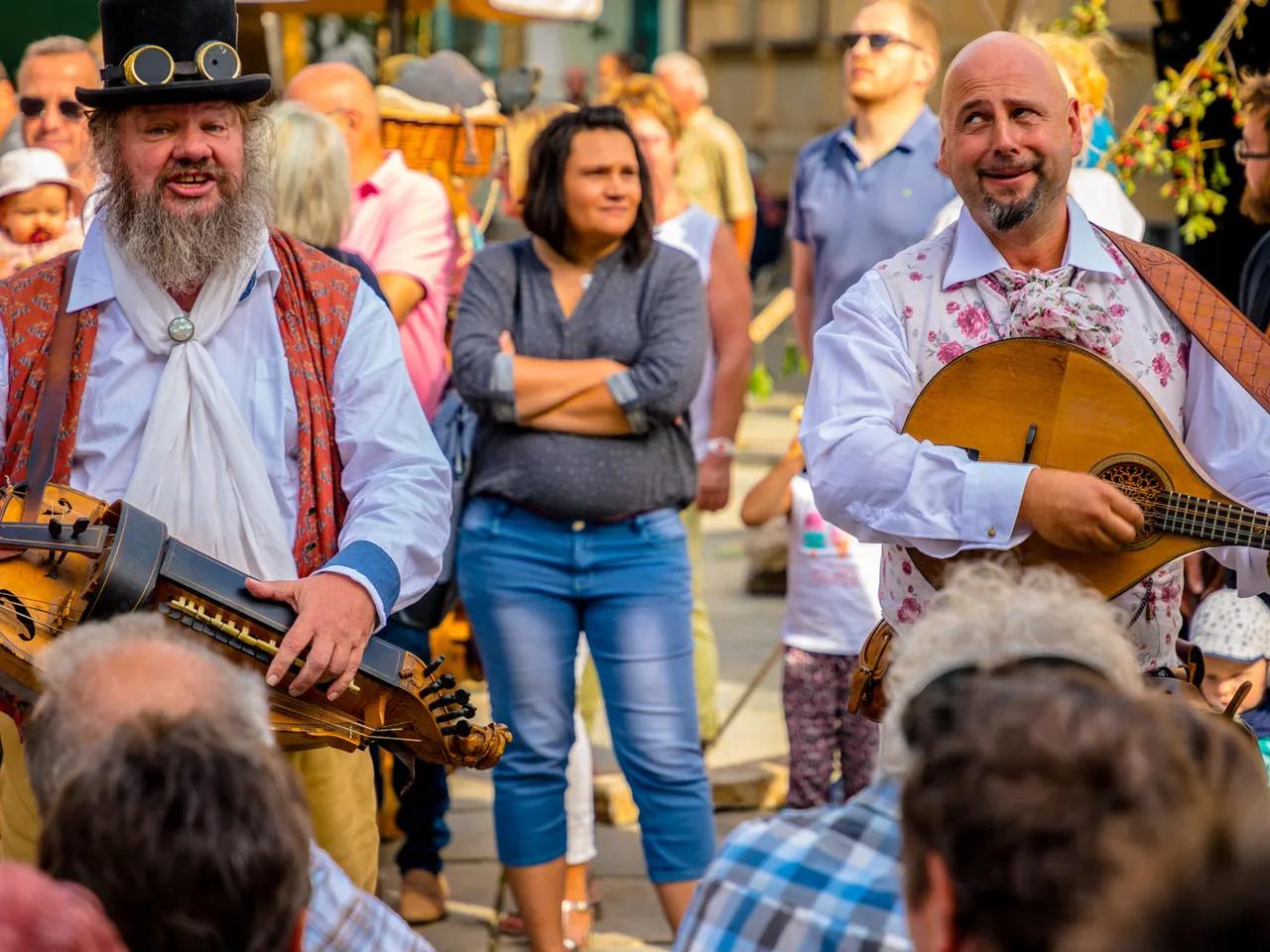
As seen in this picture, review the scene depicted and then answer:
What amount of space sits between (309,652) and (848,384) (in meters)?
1.07

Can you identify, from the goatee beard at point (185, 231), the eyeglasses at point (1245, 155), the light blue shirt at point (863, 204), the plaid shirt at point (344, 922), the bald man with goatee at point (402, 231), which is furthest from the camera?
the light blue shirt at point (863, 204)

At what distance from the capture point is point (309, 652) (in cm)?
319

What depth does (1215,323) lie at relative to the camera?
343 centimetres

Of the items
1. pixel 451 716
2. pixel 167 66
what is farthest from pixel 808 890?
pixel 167 66

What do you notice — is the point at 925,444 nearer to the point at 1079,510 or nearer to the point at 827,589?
the point at 1079,510

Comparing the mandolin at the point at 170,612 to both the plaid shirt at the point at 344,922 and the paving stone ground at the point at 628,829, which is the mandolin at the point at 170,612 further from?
the paving stone ground at the point at 628,829

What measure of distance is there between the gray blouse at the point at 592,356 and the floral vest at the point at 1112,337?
4.09 ft

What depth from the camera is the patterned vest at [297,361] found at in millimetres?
3418

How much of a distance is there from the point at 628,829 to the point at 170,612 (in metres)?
3.17

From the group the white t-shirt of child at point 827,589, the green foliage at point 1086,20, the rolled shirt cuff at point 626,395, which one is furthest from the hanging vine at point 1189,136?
the rolled shirt cuff at point 626,395

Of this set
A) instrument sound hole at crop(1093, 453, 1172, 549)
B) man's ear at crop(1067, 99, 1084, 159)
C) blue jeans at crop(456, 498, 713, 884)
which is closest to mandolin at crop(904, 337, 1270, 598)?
instrument sound hole at crop(1093, 453, 1172, 549)

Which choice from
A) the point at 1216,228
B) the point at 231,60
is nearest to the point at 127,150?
the point at 231,60

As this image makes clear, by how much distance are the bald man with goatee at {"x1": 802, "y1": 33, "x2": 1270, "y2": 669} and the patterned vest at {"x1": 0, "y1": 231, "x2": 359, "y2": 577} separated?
0.89 metres

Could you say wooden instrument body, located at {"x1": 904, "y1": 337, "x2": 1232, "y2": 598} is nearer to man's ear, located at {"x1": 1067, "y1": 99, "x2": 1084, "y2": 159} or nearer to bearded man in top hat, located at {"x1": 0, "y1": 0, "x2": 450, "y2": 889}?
man's ear, located at {"x1": 1067, "y1": 99, "x2": 1084, "y2": 159}
